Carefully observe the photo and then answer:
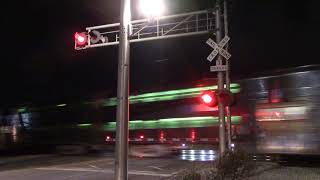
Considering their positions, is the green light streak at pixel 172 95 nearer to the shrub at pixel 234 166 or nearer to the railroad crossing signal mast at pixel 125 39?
the railroad crossing signal mast at pixel 125 39

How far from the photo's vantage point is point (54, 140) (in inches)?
1428

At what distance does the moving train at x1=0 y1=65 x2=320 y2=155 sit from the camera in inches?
799

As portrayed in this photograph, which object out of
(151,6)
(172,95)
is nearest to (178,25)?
(151,6)

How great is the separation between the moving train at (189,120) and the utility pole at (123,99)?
4879mm

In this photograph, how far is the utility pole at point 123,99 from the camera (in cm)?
1407

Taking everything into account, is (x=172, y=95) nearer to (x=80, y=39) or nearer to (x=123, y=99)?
(x=80, y=39)

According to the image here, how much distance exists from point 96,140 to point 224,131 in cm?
1745

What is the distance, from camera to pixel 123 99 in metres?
14.5

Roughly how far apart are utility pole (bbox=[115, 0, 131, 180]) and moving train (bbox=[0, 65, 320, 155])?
4879 mm

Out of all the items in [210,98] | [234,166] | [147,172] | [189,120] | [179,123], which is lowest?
[147,172]

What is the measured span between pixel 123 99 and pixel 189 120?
11.4 metres

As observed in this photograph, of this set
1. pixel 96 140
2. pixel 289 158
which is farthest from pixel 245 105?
pixel 96 140

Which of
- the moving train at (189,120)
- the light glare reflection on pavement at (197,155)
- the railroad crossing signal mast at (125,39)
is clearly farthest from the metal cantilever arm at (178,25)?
the light glare reflection on pavement at (197,155)

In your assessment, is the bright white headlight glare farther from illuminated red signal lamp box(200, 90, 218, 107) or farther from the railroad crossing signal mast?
illuminated red signal lamp box(200, 90, 218, 107)
